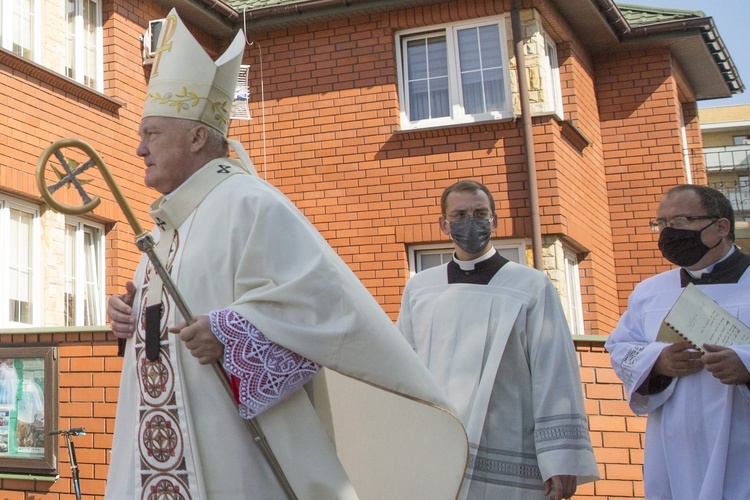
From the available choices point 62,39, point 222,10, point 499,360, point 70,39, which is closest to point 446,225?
point 499,360

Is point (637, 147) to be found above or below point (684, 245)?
above

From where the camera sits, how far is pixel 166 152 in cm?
330

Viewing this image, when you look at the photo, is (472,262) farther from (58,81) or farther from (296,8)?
(296,8)

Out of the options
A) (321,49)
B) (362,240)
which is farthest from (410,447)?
(321,49)

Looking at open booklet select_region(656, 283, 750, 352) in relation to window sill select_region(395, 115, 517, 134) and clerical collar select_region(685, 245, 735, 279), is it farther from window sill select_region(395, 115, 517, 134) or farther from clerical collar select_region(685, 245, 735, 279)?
window sill select_region(395, 115, 517, 134)

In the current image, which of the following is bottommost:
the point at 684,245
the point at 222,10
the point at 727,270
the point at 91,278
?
the point at 727,270

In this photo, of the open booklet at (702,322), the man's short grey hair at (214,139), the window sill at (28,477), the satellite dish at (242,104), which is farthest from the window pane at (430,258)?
the man's short grey hair at (214,139)

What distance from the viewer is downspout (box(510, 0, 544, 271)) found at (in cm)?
1141

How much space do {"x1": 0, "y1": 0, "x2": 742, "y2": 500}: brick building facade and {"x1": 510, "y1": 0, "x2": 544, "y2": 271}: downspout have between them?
52 mm

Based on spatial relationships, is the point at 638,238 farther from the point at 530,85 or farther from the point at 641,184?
the point at 530,85

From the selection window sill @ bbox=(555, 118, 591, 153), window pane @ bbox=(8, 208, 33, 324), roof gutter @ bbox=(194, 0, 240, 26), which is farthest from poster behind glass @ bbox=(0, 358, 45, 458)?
window sill @ bbox=(555, 118, 591, 153)

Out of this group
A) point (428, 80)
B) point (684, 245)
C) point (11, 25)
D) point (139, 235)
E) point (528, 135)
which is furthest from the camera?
point (428, 80)

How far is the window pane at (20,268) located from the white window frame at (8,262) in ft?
0.09

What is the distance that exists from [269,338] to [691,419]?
193 cm
